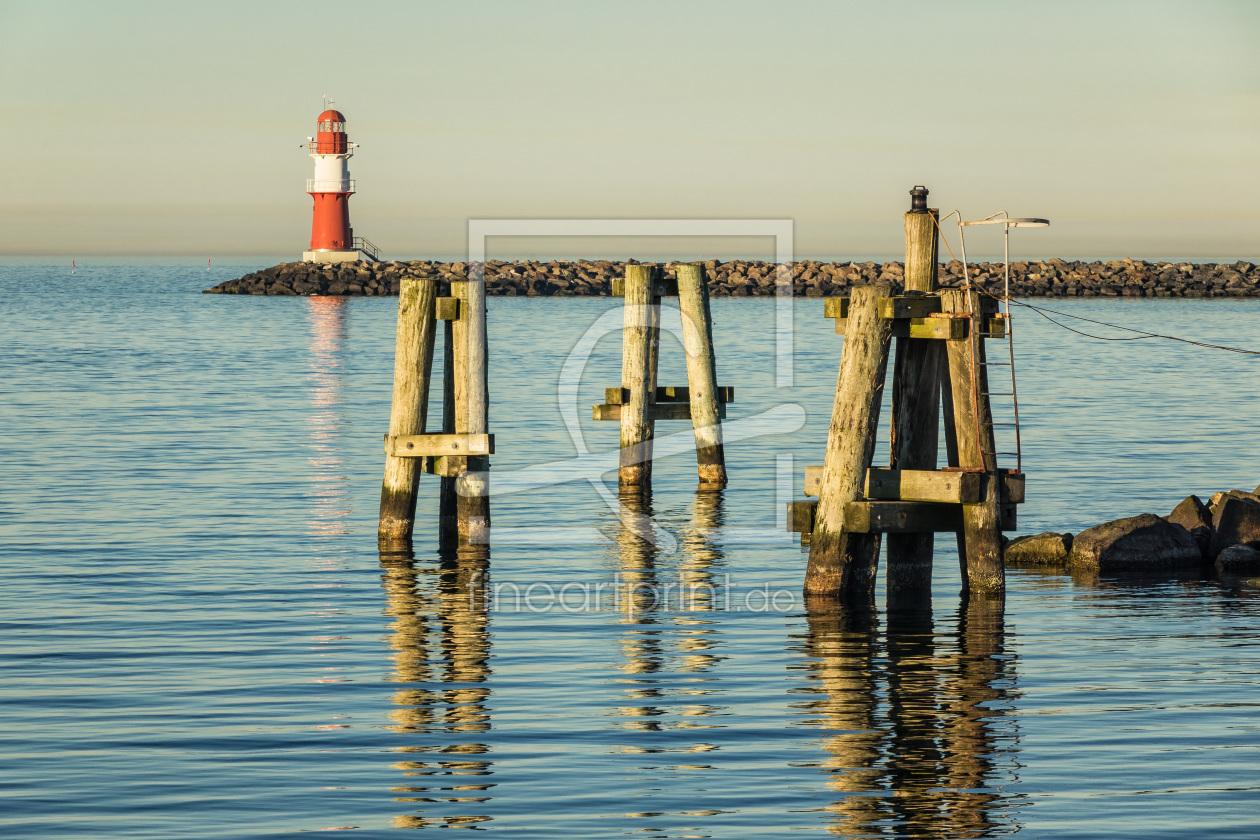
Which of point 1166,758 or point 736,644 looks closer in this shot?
point 1166,758

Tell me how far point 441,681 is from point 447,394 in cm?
454

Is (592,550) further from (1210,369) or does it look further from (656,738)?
(1210,369)

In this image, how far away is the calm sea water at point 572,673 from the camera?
7.45 meters

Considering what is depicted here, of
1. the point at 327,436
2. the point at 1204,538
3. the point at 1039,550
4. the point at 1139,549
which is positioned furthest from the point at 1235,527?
the point at 327,436

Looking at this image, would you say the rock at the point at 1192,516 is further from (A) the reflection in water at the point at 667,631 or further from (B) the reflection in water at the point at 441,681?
(B) the reflection in water at the point at 441,681

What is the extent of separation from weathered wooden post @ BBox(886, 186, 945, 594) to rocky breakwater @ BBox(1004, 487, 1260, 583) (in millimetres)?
3222

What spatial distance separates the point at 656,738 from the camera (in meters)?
8.57

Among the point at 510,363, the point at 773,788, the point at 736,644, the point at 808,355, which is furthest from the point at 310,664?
the point at 808,355

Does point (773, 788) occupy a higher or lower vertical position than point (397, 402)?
lower

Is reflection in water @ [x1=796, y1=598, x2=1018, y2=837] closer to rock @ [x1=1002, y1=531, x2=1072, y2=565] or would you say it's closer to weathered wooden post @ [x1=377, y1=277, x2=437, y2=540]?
rock @ [x1=1002, y1=531, x2=1072, y2=565]

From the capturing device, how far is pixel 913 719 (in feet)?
29.1

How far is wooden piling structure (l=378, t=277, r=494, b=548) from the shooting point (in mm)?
13266

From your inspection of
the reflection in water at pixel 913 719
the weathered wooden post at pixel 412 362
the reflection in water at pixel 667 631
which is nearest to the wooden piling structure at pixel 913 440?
the reflection in water at pixel 913 719

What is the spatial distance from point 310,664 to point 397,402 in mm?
3827
